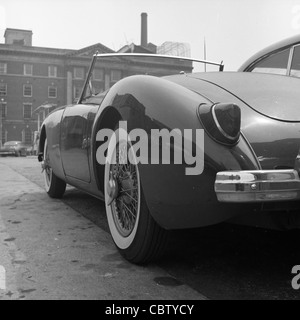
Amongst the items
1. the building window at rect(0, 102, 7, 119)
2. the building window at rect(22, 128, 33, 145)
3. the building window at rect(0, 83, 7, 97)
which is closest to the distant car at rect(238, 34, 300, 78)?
the building window at rect(22, 128, 33, 145)

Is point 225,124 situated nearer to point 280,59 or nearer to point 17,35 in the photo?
point 280,59

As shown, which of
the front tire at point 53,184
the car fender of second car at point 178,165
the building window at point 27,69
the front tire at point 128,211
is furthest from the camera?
the building window at point 27,69

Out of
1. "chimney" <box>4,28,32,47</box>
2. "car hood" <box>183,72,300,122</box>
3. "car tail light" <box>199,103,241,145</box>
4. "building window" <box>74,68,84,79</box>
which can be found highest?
"chimney" <box>4,28,32,47</box>

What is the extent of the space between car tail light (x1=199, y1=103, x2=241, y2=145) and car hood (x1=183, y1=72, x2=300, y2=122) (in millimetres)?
223

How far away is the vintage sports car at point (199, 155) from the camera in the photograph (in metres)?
1.77

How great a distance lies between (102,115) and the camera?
2617 millimetres

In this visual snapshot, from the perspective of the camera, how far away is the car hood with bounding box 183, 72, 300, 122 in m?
2.03

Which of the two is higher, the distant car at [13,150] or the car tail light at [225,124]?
the car tail light at [225,124]

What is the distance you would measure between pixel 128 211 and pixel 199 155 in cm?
74

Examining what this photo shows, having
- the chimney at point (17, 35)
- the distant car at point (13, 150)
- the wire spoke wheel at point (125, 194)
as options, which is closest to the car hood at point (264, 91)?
the wire spoke wheel at point (125, 194)

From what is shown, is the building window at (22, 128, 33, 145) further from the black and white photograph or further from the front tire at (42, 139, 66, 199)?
the black and white photograph

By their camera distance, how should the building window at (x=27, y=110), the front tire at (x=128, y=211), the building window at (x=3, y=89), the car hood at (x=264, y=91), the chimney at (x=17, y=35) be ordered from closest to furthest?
the car hood at (x=264, y=91), the front tire at (x=128, y=211), the building window at (x=3, y=89), the building window at (x=27, y=110), the chimney at (x=17, y=35)

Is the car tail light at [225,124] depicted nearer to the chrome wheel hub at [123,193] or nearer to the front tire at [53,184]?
the chrome wheel hub at [123,193]

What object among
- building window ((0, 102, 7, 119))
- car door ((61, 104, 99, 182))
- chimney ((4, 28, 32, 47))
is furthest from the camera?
chimney ((4, 28, 32, 47))
